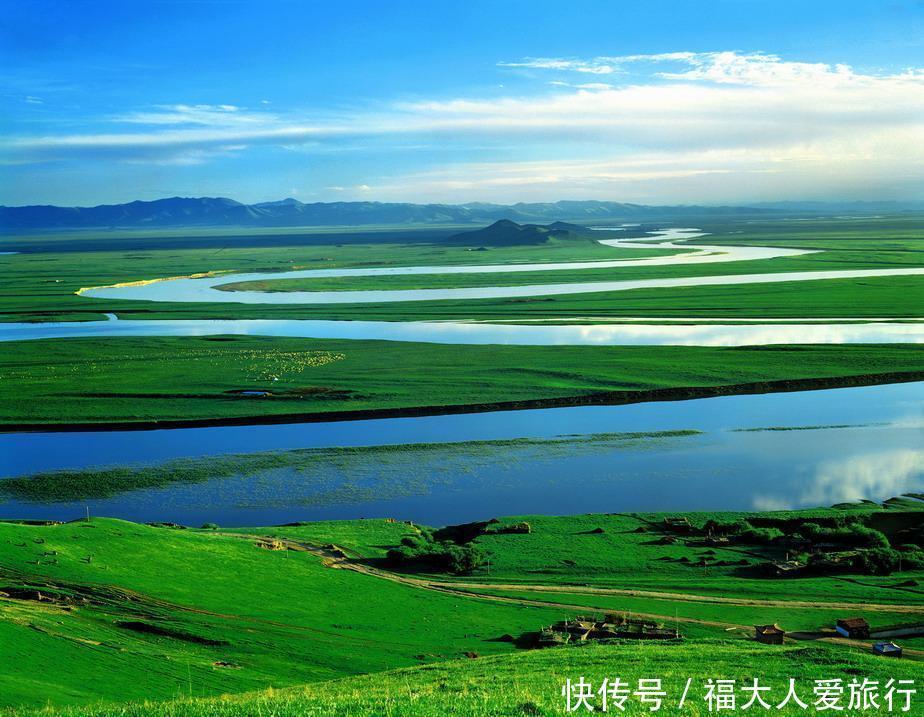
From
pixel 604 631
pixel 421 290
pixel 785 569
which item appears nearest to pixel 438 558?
pixel 604 631

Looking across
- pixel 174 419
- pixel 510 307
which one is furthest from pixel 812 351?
pixel 174 419

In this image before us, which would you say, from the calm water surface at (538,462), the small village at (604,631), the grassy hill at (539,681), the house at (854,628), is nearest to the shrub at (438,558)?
the calm water surface at (538,462)

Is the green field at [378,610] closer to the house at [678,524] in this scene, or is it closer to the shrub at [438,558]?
the shrub at [438,558]

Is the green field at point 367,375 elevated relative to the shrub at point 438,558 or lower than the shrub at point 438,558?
elevated

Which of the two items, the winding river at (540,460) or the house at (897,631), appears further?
the winding river at (540,460)

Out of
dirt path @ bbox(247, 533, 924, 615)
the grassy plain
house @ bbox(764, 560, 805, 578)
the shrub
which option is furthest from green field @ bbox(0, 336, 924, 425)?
house @ bbox(764, 560, 805, 578)

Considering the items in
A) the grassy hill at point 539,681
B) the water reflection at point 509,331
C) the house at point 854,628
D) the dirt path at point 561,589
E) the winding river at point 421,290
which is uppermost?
the winding river at point 421,290
